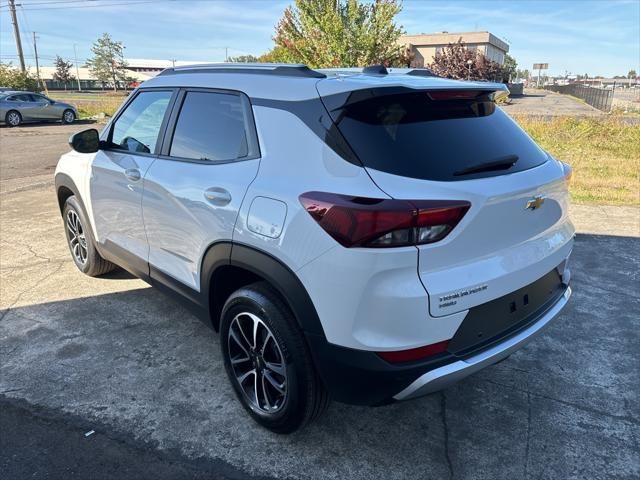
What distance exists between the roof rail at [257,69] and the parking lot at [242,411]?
183cm

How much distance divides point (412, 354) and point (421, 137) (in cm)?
95

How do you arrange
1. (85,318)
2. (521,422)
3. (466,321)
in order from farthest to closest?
(85,318)
(521,422)
(466,321)

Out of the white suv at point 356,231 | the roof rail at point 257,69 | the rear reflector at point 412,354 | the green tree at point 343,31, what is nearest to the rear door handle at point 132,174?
the white suv at point 356,231

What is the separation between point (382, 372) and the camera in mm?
2117

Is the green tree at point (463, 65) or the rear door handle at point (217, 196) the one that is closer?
the rear door handle at point (217, 196)

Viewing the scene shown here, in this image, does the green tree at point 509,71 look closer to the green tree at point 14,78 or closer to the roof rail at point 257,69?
the green tree at point 14,78

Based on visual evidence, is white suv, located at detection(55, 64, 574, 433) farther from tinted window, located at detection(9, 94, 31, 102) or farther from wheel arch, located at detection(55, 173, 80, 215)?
tinted window, located at detection(9, 94, 31, 102)

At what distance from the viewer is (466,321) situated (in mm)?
2189

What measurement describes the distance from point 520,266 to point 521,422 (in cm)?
98

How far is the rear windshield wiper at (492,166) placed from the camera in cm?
223

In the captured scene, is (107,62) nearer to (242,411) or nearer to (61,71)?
(61,71)

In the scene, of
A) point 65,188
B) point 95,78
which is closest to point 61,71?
point 95,78

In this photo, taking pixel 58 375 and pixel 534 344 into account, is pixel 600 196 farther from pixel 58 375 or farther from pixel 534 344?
pixel 58 375

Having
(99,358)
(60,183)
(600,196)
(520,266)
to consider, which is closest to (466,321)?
(520,266)
